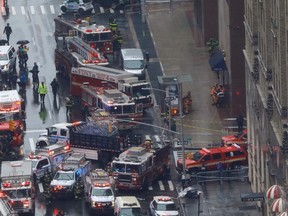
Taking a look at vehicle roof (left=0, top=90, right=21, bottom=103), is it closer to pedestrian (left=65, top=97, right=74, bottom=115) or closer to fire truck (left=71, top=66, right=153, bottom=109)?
pedestrian (left=65, top=97, right=74, bottom=115)

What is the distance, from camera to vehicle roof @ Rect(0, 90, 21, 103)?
148450 millimetres

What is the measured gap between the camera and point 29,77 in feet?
537

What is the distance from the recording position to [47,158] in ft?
456

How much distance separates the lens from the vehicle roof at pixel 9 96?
148 meters

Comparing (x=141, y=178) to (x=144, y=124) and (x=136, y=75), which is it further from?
(x=136, y=75)

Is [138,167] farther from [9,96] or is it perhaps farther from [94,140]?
[9,96]

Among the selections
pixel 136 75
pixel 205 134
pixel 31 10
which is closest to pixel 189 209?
pixel 205 134

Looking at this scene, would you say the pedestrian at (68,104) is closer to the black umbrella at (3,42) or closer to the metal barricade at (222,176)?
the metal barricade at (222,176)

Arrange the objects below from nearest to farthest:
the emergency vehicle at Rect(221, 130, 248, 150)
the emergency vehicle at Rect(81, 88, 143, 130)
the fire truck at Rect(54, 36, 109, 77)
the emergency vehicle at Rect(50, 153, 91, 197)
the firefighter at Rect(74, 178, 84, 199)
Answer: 1. the emergency vehicle at Rect(50, 153, 91, 197)
2. the firefighter at Rect(74, 178, 84, 199)
3. the emergency vehicle at Rect(221, 130, 248, 150)
4. the emergency vehicle at Rect(81, 88, 143, 130)
5. the fire truck at Rect(54, 36, 109, 77)

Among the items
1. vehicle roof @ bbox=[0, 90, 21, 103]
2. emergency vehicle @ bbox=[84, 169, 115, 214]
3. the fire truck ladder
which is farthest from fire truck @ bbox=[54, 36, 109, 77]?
emergency vehicle @ bbox=[84, 169, 115, 214]

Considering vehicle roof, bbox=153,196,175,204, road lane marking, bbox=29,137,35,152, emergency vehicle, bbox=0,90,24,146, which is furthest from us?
road lane marking, bbox=29,137,35,152

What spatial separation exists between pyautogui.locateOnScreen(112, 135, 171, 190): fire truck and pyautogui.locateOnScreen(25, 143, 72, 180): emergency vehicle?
5363 millimetres

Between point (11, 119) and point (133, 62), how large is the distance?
18263mm

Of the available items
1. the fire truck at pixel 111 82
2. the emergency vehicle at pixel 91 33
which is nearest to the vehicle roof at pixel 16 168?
the fire truck at pixel 111 82
